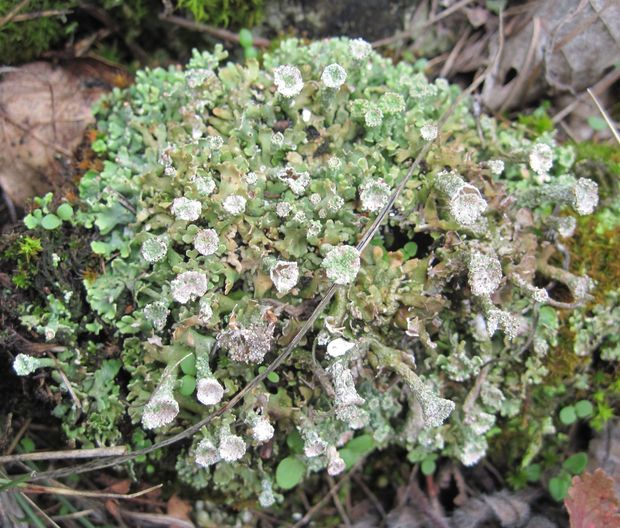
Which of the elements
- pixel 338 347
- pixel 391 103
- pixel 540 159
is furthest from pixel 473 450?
pixel 391 103

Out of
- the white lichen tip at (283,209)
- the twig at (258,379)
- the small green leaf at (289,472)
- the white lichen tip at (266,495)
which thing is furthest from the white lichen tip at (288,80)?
the white lichen tip at (266,495)

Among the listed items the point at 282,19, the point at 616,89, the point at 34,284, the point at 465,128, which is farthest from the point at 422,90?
the point at 34,284

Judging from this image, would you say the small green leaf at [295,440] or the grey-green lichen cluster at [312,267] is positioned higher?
the grey-green lichen cluster at [312,267]

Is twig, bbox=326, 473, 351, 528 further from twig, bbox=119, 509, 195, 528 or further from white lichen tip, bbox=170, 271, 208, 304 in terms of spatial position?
white lichen tip, bbox=170, 271, 208, 304

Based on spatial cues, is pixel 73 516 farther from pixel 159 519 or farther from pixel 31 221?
pixel 31 221

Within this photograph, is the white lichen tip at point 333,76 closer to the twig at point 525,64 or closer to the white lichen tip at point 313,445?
the twig at point 525,64

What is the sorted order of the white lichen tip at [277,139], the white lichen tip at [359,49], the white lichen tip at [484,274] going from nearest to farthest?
1. the white lichen tip at [484,274]
2. the white lichen tip at [277,139]
3. the white lichen tip at [359,49]

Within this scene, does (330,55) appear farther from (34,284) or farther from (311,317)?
(34,284)
